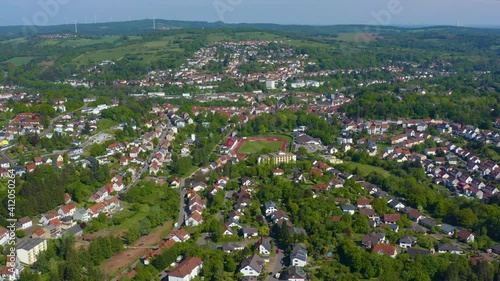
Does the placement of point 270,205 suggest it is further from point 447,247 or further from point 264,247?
point 447,247

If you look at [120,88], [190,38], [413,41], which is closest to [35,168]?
[120,88]

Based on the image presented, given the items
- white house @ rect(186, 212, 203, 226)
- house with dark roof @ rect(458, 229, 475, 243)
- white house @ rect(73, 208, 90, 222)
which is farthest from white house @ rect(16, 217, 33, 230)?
house with dark roof @ rect(458, 229, 475, 243)

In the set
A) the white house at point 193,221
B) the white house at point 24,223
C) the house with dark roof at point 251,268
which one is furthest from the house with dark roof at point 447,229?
the white house at point 24,223

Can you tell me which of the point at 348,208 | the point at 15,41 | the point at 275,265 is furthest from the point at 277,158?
the point at 15,41

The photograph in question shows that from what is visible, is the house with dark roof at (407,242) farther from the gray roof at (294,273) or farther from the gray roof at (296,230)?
the gray roof at (294,273)

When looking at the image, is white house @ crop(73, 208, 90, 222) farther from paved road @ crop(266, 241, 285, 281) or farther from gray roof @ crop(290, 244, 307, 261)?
gray roof @ crop(290, 244, 307, 261)

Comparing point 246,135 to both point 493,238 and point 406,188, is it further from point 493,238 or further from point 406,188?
point 493,238
